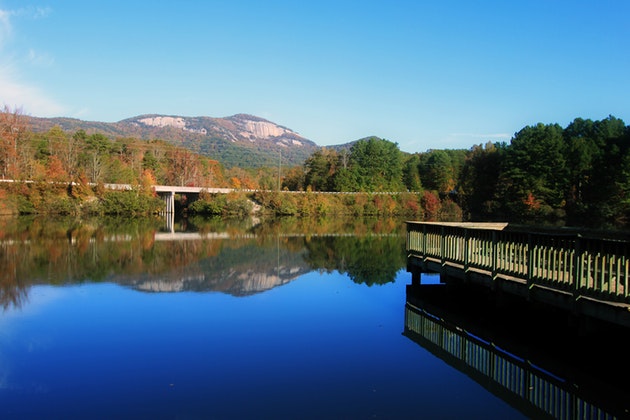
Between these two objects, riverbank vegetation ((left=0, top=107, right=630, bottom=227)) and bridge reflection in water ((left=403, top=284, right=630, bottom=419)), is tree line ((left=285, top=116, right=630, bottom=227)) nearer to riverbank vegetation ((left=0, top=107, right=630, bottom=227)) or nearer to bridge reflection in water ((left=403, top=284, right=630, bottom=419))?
riverbank vegetation ((left=0, top=107, right=630, bottom=227))

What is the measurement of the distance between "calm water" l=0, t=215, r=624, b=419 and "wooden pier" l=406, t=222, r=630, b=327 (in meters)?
2.05

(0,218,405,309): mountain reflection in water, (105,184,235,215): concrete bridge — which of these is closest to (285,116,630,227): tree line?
(0,218,405,309): mountain reflection in water

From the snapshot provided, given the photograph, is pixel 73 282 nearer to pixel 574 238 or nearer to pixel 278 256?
pixel 278 256

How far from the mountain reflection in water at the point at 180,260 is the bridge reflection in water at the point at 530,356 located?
20.6 ft

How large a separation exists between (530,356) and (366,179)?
81451 mm

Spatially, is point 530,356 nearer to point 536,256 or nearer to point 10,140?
point 536,256

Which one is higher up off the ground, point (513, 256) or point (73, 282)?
point (513, 256)

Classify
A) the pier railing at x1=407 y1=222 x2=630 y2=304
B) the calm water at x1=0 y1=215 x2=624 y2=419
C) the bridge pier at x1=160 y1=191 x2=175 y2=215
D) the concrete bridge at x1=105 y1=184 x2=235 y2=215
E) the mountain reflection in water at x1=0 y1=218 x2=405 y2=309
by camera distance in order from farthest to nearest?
the bridge pier at x1=160 y1=191 x2=175 y2=215 → the concrete bridge at x1=105 y1=184 x2=235 y2=215 → the mountain reflection in water at x1=0 y1=218 x2=405 y2=309 → the pier railing at x1=407 y1=222 x2=630 y2=304 → the calm water at x1=0 y1=215 x2=624 y2=419

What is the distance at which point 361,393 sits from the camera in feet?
25.1

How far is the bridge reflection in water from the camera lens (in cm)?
747

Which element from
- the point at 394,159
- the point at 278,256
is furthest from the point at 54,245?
the point at 394,159

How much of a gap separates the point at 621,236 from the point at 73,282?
1592 cm

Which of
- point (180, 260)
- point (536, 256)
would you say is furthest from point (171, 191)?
point (536, 256)

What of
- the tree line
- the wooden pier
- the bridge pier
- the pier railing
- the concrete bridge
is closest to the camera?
the wooden pier
